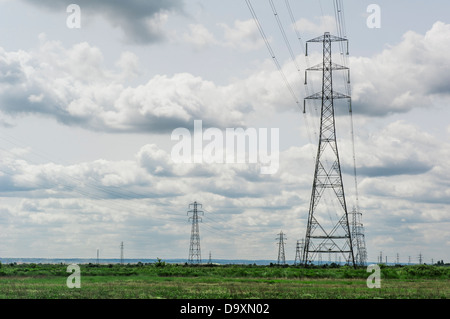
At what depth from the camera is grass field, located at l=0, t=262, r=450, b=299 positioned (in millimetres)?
57750

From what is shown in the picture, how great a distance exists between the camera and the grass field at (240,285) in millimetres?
57750

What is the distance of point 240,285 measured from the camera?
250 ft

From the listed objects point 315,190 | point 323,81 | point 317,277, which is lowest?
point 317,277
